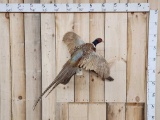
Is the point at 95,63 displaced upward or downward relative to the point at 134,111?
upward

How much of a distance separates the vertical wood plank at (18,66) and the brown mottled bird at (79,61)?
0.13 m

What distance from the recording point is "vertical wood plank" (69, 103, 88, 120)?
1288mm

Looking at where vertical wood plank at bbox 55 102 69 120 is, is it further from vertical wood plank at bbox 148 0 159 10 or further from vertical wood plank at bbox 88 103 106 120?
vertical wood plank at bbox 148 0 159 10

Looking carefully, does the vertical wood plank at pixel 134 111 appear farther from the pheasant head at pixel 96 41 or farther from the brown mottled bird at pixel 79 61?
the pheasant head at pixel 96 41

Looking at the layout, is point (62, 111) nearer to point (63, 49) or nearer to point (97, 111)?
point (97, 111)

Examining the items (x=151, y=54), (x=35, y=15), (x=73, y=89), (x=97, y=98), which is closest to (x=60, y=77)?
(x=73, y=89)

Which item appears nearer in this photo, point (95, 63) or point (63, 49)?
point (95, 63)

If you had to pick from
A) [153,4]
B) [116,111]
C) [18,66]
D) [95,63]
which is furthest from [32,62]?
[153,4]

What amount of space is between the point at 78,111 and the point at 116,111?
0.18 m

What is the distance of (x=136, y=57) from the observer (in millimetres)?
1265

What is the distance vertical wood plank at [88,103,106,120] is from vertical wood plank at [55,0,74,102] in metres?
0.10

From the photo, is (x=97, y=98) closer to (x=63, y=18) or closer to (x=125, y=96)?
(x=125, y=96)

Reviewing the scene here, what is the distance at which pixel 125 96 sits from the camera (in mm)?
1276

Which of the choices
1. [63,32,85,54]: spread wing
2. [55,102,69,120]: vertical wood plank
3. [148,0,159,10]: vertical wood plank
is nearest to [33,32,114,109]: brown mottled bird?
[63,32,85,54]: spread wing
